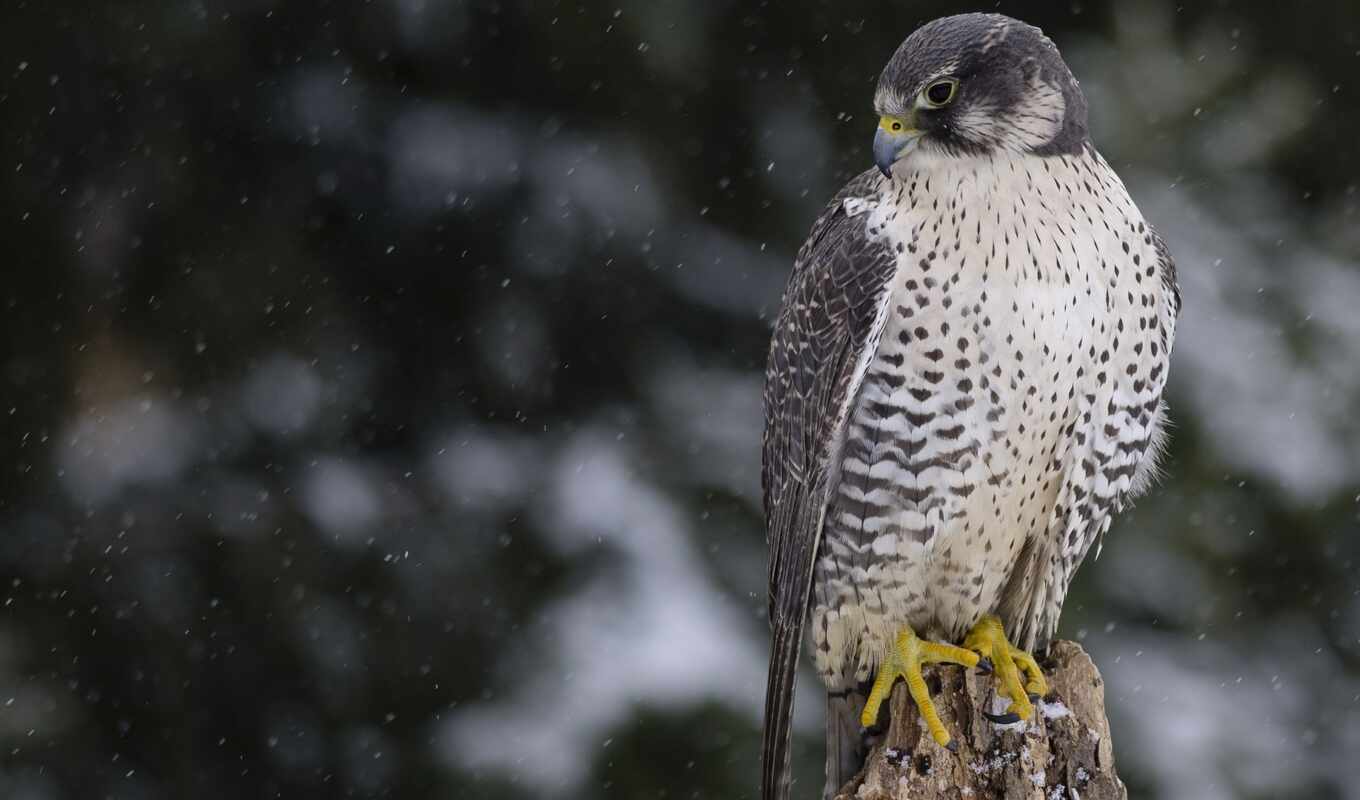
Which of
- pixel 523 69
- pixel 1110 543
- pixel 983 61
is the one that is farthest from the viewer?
pixel 523 69

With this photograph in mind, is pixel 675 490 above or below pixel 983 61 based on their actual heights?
below

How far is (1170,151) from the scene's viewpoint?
17.2 ft

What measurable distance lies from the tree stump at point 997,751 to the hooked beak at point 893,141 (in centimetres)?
96

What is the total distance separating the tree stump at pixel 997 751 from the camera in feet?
9.23

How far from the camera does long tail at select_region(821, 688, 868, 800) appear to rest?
323cm

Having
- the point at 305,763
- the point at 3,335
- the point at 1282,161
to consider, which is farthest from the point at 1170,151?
the point at 3,335

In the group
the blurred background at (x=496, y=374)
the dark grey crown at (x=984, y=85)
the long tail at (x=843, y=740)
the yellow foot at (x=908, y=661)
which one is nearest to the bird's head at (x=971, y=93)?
the dark grey crown at (x=984, y=85)

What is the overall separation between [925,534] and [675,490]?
2.23 meters

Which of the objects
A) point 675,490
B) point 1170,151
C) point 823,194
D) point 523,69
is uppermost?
point 1170,151

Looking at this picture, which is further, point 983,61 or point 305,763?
point 305,763

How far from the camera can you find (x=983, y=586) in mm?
3125

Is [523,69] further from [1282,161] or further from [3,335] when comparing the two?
[1282,161]

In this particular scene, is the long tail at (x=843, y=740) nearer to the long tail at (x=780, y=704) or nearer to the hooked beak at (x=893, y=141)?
the long tail at (x=780, y=704)

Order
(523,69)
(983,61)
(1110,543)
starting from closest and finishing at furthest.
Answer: (983,61) < (1110,543) < (523,69)
